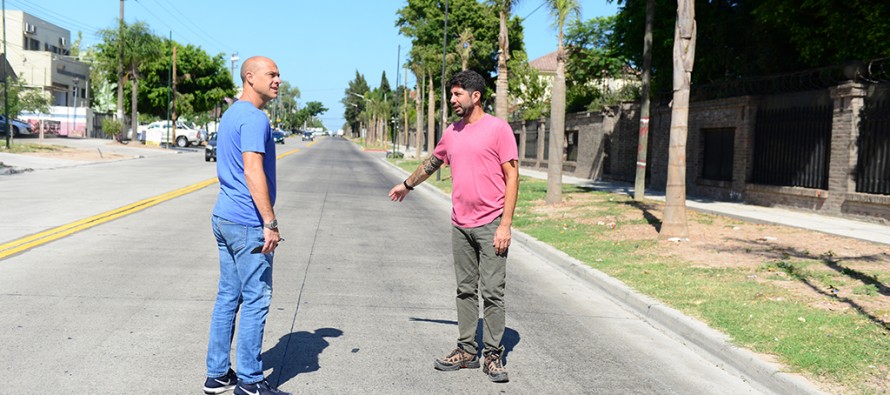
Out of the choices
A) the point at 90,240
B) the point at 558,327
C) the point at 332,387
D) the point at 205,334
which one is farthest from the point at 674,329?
the point at 90,240

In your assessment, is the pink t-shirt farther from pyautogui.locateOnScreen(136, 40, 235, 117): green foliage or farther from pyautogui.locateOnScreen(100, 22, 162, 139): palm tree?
pyautogui.locateOnScreen(136, 40, 235, 117): green foliage

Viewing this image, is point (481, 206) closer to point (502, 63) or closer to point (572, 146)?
point (502, 63)

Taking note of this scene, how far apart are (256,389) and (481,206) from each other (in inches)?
72.8

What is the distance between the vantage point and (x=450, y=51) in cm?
5300

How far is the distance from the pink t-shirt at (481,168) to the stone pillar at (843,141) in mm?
12742

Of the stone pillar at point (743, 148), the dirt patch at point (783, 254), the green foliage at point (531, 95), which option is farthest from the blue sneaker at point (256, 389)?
the green foliage at point (531, 95)

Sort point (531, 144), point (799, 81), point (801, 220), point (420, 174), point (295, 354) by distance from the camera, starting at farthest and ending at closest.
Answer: point (531, 144), point (799, 81), point (801, 220), point (420, 174), point (295, 354)

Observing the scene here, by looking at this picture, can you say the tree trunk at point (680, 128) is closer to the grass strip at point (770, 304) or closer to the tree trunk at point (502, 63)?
the grass strip at point (770, 304)

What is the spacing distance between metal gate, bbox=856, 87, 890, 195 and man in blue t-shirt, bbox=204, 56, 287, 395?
13682 mm

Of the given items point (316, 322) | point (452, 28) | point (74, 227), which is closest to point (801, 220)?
point (316, 322)

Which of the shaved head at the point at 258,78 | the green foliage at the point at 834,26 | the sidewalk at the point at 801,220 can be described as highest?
the green foliage at the point at 834,26

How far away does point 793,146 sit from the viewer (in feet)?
58.3

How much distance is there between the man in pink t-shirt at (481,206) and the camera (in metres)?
5.18

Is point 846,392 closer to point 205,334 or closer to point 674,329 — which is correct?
point 674,329
